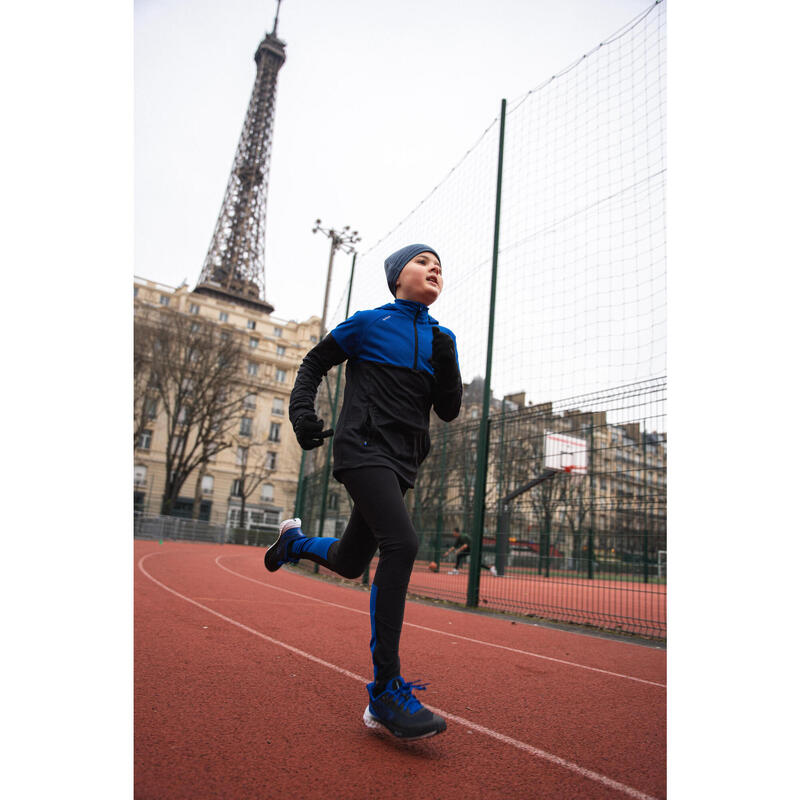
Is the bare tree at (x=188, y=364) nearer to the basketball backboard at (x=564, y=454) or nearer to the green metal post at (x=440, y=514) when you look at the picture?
the green metal post at (x=440, y=514)

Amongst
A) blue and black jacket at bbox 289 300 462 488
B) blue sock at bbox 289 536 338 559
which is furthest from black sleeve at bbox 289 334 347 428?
blue sock at bbox 289 536 338 559

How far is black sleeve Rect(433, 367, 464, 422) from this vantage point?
2.52m

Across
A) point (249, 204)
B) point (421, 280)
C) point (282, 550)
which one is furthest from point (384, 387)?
point (249, 204)

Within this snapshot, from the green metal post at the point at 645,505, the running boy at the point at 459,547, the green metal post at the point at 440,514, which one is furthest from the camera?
the running boy at the point at 459,547

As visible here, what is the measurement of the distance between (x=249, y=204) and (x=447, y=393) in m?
80.0

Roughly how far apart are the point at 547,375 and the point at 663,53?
362 centimetres

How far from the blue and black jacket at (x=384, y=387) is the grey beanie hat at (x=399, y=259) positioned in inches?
7.1

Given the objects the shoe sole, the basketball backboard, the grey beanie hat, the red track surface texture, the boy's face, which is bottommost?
the red track surface texture

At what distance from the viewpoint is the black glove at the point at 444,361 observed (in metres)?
2.52

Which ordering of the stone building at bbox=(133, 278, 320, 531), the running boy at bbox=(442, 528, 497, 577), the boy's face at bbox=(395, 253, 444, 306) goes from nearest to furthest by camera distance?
the boy's face at bbox=(395, 253, 444, 306) → the running boy at bbox=(442, 528, 497, 577) → the stone building at bbox=(133, 278, 320, 531)

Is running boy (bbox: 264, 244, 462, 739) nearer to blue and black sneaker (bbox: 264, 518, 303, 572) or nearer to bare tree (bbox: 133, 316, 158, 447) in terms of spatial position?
blue and black sneaker (bbox: 264, 518, 303, 572)

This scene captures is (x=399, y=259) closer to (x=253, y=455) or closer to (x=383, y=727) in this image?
(x=383, y=727)

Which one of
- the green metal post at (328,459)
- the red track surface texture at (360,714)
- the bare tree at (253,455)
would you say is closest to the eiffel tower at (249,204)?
the bare tree at (253,455)

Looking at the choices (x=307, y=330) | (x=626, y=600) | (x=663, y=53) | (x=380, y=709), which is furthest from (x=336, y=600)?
(x=307, y=330)
